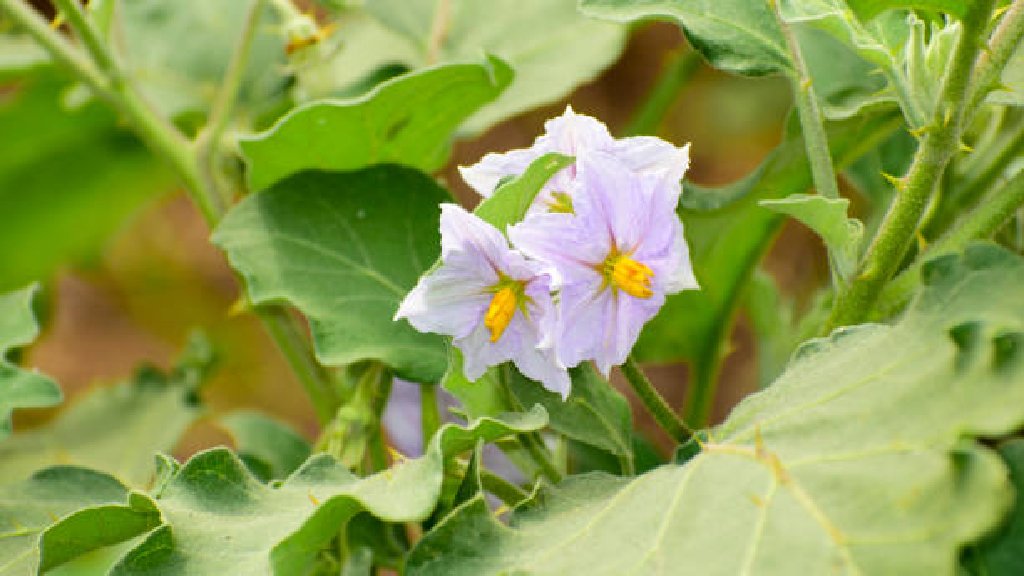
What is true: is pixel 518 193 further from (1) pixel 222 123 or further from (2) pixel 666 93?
(2) pixel 666 93

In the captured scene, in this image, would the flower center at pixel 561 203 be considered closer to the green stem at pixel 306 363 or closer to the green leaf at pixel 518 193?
the green leaf at pixel 518 193

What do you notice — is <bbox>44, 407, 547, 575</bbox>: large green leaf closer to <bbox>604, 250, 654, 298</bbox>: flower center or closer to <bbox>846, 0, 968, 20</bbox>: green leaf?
<bbox>604, 250, 654, 298</bbox>: flower center

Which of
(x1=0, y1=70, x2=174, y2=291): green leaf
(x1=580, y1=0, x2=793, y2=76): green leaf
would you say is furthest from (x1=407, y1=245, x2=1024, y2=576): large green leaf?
(x1=0, y1=70, x2=174, y2=291): green leaf

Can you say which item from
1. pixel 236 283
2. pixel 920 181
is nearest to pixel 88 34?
pixel 920 181

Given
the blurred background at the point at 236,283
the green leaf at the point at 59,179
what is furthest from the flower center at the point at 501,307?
the blurred background at the point at 236,283

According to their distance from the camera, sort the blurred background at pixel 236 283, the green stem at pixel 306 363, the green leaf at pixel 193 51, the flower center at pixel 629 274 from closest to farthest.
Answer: the flower center at pixel 629 274
the green stem at pixel 306 363
the green leaf at pixel 193 51
the blurred background at pixel 236 283
